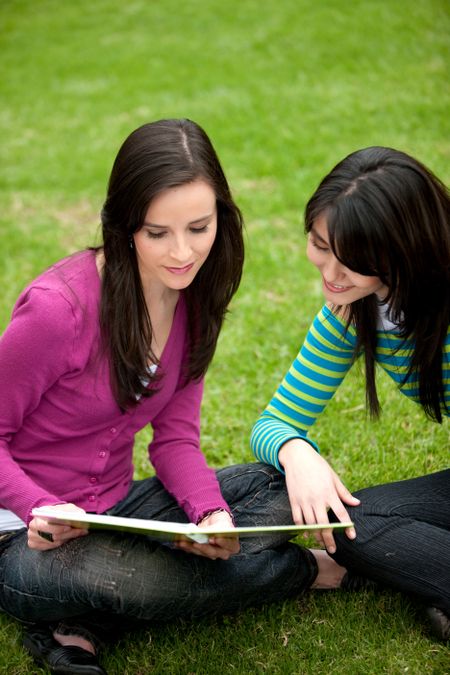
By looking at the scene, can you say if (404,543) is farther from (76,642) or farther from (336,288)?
(76,642)

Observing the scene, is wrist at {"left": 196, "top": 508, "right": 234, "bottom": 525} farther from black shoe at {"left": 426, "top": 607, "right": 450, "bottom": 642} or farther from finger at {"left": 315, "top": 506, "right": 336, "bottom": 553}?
black shoe at {"left": 426, "top": 607, "right": 450, "bottom": 642}

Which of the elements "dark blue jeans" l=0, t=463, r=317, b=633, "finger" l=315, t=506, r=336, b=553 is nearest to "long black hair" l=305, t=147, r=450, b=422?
"finger" l=315, t=506, r=336, b=553

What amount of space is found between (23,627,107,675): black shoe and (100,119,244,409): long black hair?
0.67 m

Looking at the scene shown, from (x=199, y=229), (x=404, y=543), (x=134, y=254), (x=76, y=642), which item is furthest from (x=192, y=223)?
(x=76, y=642)

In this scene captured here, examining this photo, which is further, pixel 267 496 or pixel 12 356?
pixel 267 496

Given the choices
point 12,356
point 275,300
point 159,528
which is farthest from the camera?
point 275,300

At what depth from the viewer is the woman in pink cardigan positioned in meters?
2.14

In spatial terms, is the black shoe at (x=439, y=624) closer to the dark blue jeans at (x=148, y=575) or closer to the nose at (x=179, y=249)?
the dark blue jeans at (x=148, y=575)

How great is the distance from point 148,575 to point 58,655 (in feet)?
1.08

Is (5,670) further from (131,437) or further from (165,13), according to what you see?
(165,13)

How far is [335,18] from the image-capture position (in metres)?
8.32

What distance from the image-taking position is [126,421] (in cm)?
242

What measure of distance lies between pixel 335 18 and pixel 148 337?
689 centimetres

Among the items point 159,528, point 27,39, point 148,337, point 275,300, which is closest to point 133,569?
Answer: point 159,528
